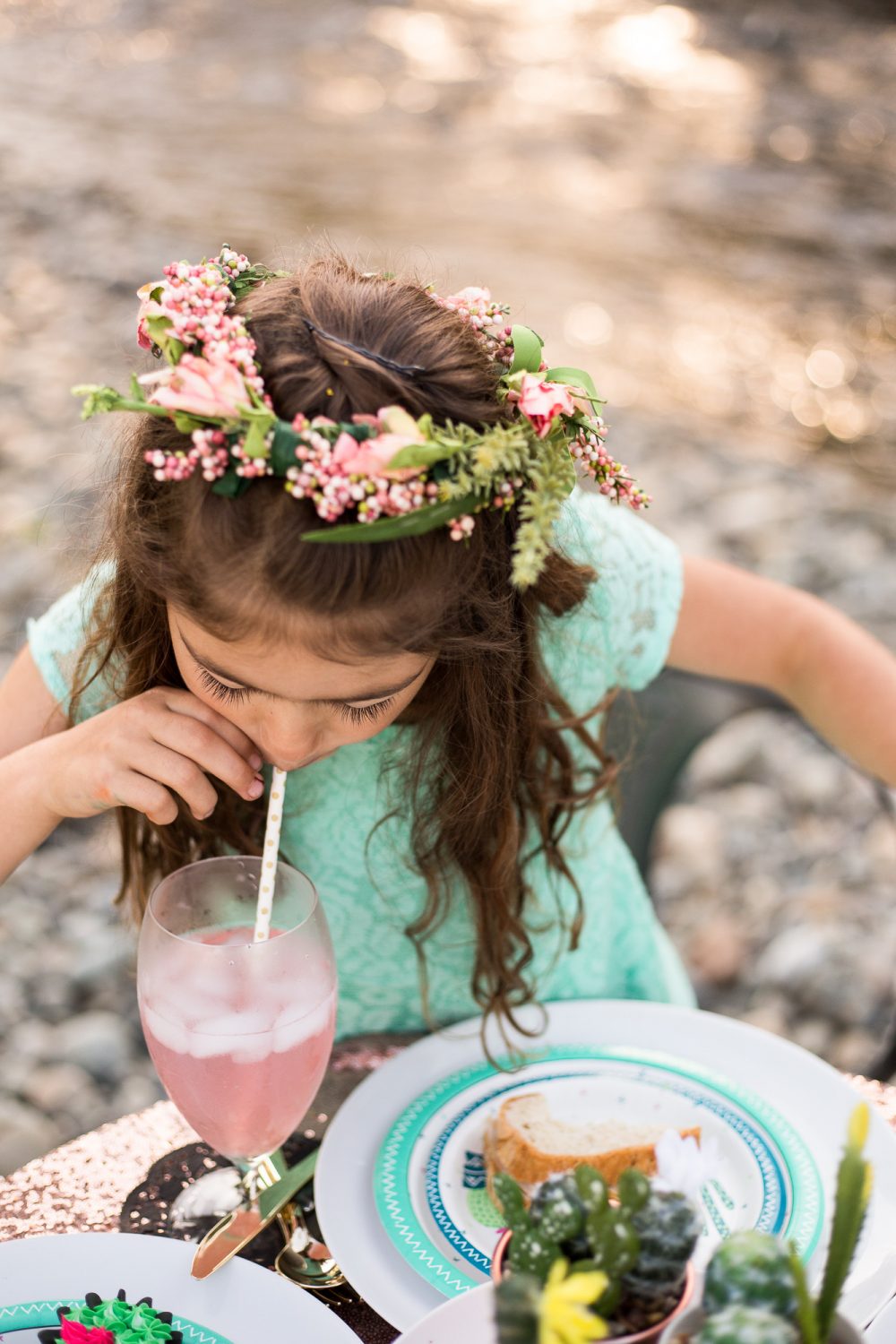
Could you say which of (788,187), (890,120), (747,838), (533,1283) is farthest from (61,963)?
(890,120)

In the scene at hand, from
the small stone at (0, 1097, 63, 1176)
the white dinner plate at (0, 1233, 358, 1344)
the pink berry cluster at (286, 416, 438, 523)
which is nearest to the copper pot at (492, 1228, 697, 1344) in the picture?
the white dinner plate at (0, 1233, 358, 1344)

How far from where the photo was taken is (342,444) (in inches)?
38.4

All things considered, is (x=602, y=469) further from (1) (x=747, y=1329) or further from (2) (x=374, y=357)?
(1) (x=747, y=1329)

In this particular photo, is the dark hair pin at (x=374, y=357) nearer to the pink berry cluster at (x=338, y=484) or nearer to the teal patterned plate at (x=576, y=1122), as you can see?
the pink berry cluster at (x=338, y=484)

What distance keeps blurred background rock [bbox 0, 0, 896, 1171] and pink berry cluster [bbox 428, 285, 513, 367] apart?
157 mm

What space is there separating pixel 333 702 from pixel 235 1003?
262 millimetres

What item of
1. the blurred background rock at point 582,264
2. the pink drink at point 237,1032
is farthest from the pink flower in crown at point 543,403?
the pink drink at point 237,1032

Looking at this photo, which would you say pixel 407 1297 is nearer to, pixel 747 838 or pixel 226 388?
pixel 226 388

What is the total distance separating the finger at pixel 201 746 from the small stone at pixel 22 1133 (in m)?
1.54

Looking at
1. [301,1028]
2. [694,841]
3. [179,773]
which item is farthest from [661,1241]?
[694,841]

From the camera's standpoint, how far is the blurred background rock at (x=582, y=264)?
2957 mm

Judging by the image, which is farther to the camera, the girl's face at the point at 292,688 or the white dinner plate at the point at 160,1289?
the girl's face at the point at 292,688

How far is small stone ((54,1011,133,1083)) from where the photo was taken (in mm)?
2682

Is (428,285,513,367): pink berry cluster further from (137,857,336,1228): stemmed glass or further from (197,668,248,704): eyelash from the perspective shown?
(137,857,336,1228): stemmed glass
